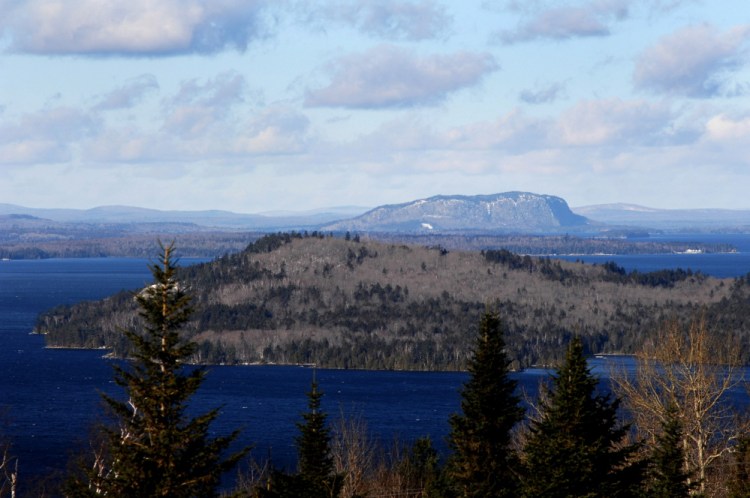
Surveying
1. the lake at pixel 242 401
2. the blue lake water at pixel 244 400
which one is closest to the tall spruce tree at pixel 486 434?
the blue lake water at pixel 244 400

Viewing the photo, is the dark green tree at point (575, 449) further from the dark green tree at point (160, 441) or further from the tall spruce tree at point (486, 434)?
the dark green tree at point (160, 441)

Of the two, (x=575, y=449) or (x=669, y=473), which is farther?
(x=669, y=473)

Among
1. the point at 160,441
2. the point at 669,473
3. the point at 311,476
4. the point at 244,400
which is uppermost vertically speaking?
the point at 160,441

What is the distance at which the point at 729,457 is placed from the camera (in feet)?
208

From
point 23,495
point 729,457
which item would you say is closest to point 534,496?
point 729,457

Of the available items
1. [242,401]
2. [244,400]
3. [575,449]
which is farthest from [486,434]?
[244,400]

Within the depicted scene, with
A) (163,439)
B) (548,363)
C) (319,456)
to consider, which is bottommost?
(548,363)

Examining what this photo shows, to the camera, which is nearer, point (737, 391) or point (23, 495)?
point (23, 495)

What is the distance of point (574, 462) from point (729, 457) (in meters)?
36.0

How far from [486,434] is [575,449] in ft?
10.1

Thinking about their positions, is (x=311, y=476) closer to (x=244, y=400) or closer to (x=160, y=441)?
(x=160, y=441)

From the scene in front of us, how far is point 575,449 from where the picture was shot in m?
31.2

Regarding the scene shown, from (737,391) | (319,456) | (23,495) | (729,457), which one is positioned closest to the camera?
(319,456)

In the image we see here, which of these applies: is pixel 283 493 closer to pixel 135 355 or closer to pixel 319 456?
pixel 319 456
